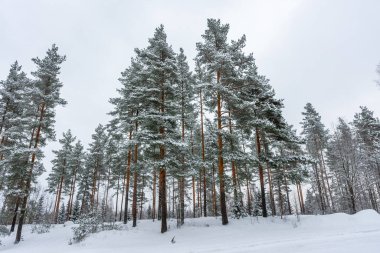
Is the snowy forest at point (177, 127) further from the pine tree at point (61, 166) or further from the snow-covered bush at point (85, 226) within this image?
the pine tree at point (61, 166)

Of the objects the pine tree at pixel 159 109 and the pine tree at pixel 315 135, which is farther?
the pine tree at pixel 315 135

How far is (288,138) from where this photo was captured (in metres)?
18.8

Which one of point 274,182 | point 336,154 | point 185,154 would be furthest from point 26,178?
point 274,182

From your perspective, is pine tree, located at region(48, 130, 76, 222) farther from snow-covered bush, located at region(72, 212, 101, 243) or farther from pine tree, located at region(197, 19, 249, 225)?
pine tree, located at region(197, 19, 249, 225)

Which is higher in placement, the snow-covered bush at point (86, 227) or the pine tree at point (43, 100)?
the pine tree at point (43, 100)

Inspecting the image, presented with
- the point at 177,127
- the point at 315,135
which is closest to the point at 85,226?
the point at 177,127

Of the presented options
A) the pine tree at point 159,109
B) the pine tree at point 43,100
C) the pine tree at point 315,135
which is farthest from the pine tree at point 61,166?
the pine tree at point 315,135

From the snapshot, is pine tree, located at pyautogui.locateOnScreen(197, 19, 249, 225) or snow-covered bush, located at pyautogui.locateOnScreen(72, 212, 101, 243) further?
pine tree, located at pyautogui.locateOnScreen(197, 19, 249, 225)

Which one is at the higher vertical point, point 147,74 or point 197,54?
point 197,54

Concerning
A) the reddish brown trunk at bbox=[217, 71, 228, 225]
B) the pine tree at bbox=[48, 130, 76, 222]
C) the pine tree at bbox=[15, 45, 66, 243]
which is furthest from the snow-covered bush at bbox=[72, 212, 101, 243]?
the pine tree at bbox=[48, 130, 76, 222]

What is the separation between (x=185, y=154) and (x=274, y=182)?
22330mm

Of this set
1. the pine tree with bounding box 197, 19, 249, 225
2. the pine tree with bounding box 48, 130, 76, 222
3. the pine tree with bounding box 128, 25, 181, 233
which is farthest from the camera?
the pine tree with bounding box 48, 130, 76, 222

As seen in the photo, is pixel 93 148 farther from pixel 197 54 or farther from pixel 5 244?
pixel 197 54

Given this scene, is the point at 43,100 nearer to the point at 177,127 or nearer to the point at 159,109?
the point at 159,109
